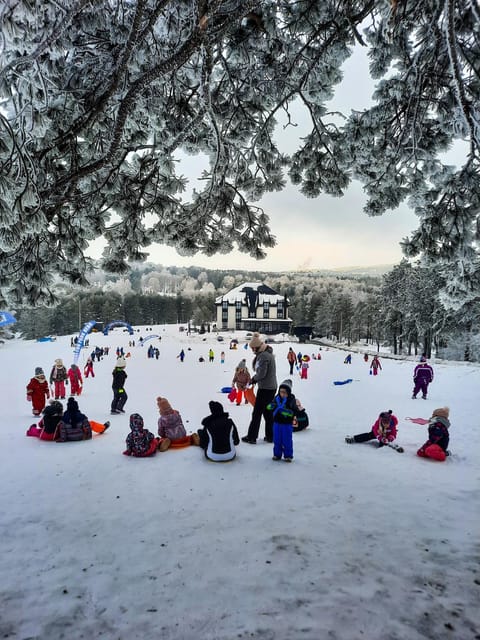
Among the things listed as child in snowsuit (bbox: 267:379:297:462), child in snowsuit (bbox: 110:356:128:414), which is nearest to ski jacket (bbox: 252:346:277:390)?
child in snowsuit (bbox: 267:379:297:462)

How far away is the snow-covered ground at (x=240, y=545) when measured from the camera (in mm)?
2322

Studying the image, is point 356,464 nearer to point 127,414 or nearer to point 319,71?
point 319,71

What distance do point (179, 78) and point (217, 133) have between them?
2.38m

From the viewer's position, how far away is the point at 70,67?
14.4 feet

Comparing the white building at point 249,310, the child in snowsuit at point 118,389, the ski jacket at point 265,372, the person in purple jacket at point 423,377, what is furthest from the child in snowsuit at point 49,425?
the white building at point 249,310

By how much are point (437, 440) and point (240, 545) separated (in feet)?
14.5

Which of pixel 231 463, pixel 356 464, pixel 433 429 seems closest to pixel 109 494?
pixel 231 463

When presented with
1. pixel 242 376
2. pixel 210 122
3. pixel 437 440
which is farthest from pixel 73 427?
pixel 437 440

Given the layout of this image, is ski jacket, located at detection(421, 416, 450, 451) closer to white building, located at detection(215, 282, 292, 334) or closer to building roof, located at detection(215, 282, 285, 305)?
white building, located at detection(215, 282, 292, 334)

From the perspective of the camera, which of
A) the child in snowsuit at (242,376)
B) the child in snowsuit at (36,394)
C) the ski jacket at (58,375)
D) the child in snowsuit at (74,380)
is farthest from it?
the child in snowsuit at (74,380)

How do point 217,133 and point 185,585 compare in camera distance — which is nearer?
point 185,585

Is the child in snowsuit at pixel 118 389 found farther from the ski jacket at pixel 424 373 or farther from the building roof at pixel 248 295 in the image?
the building roof at pixel 248 295

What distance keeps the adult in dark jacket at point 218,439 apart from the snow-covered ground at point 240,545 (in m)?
0.22

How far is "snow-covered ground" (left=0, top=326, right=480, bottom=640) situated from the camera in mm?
2322
